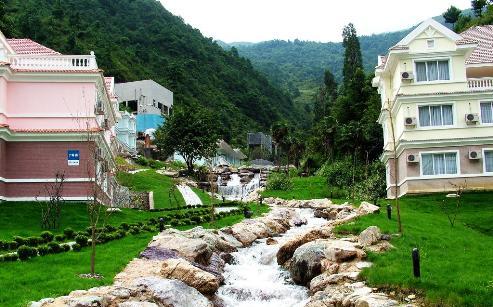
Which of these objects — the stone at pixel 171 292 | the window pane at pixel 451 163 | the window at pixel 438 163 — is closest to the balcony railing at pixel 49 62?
the stone at pixel 171 292

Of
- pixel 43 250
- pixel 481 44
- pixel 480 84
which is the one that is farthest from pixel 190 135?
pixel 43 250

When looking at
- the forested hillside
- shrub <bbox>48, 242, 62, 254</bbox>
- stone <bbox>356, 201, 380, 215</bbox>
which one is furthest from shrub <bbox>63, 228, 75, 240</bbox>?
the forested hillside

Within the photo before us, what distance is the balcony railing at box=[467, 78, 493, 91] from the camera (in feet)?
120

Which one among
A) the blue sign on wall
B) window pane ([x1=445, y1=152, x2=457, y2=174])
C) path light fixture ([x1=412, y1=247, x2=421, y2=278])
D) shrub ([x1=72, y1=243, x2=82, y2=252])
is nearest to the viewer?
path light fixture ([x1=412, y1=247, x2=421, y2=278])

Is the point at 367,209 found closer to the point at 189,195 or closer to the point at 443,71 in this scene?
the point at 443,71

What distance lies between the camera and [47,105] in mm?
33438

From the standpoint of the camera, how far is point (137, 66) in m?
118

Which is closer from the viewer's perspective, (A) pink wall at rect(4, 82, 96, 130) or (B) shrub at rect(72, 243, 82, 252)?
(B) shrub at rect(72, 243, 82, 252)

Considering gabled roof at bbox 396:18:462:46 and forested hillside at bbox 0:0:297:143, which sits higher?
forested hillside at bbox 0:0:297:143

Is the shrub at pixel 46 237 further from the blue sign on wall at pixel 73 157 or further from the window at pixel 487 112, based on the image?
the window at pixel 487 112

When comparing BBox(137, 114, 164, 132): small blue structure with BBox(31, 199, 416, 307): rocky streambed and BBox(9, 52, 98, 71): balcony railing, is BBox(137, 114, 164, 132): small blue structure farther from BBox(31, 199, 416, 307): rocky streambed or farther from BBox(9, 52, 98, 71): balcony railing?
BBox(31, 199, 416, 307): rocky streambed

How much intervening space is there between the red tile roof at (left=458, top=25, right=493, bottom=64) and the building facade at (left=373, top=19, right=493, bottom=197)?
0.30 meters

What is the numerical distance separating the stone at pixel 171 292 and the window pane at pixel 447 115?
80.2 ft

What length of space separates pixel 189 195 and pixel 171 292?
114 ft
